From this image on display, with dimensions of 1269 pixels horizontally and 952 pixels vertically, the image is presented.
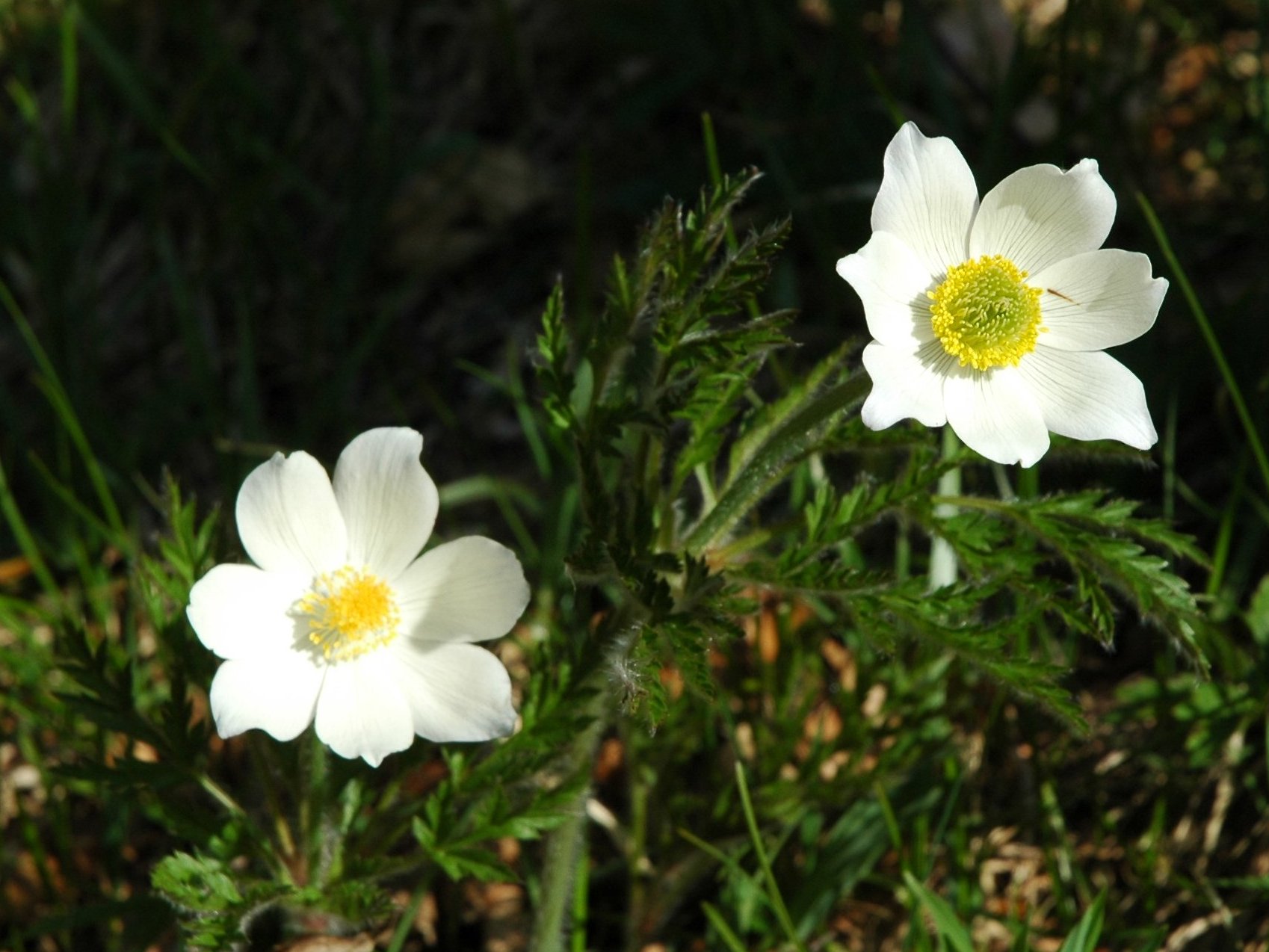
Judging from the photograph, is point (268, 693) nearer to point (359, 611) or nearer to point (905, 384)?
point (359, 611)

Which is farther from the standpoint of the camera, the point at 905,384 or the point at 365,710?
the point at 365,710

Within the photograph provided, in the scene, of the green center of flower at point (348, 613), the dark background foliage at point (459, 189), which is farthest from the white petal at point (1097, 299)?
the green center of flower at point (348, 613)

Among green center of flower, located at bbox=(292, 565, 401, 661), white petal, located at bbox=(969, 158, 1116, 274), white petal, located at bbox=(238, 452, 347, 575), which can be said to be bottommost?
green center of flower, located at bbox=(292, 565, 401, 661)

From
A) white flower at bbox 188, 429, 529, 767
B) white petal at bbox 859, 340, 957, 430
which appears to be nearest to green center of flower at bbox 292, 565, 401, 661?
white flower at bbox 188, 429, 529, 767

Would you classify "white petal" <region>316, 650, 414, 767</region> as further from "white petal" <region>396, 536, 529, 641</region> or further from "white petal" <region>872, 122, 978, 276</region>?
"white petal" <region>872, 122, 978, 276</region>

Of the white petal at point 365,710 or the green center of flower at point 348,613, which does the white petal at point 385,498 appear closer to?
the green center of flower at point 348,613

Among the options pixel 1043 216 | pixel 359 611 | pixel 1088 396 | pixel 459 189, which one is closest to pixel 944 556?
pixel 1088 396
